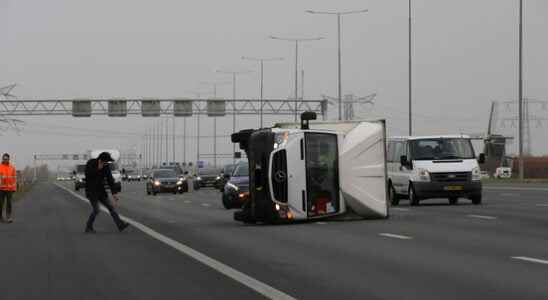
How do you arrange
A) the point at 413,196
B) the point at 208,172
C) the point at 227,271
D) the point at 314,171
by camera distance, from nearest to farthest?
the point at 227,271, the point at 314,171, the point at 413,196, the point at 208,172

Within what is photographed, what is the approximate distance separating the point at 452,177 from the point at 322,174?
10.2 m

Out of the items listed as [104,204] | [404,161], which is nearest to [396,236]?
[104,204]

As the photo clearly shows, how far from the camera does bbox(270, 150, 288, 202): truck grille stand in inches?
1019

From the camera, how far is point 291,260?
16719mm

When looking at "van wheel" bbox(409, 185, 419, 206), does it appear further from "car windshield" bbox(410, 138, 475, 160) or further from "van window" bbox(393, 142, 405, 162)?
"van window" bbox(393, 142, 405, 162)

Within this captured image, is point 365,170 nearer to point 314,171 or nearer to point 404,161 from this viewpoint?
point 314,171

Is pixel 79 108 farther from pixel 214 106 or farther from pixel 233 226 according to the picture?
pixel 233 226

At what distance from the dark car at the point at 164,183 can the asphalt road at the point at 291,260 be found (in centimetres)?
3621

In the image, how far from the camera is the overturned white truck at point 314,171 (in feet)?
85.3

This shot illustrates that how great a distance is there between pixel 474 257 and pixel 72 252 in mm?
6634

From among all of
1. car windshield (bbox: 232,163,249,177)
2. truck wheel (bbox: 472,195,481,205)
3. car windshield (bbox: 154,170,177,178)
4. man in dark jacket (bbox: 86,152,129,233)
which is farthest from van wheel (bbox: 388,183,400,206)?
car windshield (bbox: 154,170,177,178)

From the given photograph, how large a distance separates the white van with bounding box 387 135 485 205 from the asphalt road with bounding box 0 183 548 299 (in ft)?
25.3

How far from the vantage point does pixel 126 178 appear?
13638cm

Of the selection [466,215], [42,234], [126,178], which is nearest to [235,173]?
[466,215]
